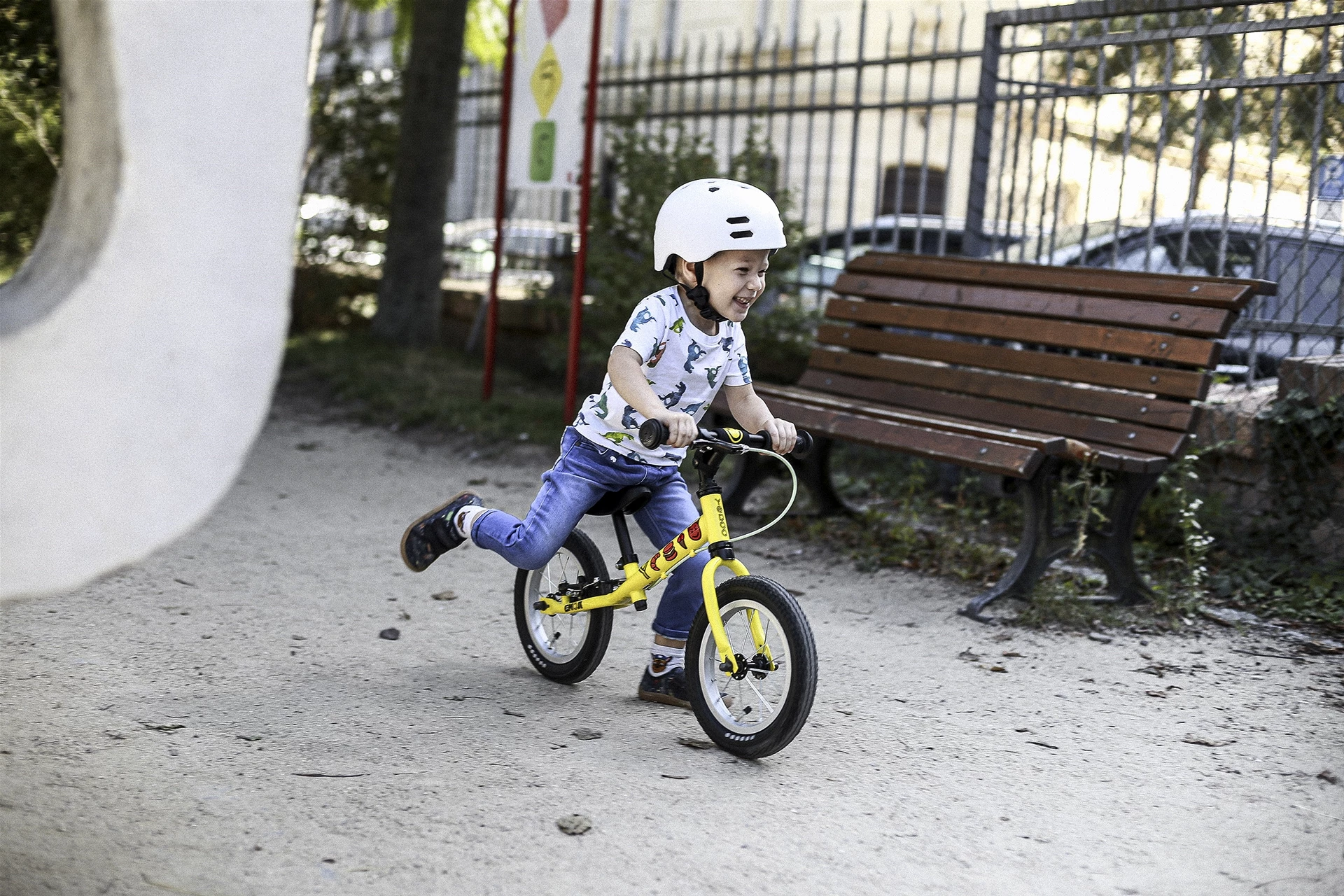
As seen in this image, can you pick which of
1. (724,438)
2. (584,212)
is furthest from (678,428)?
(584,212)

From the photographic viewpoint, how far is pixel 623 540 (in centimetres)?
396

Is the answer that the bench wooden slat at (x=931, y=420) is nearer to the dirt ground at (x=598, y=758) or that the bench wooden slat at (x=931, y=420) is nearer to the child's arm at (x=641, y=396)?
the dirt ground at (x=598, y=758)

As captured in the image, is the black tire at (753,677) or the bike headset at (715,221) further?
the bike headset at (715,221)

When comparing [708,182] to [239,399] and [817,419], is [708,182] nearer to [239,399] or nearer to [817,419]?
[239,399]

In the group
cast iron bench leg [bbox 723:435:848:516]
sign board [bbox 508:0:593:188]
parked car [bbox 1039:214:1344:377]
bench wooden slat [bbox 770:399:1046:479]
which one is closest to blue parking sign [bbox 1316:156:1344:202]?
parked car [bbox 1039:214:1344:377]

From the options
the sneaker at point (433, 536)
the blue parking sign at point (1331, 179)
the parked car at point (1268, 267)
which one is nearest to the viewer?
the sneaker at point (433, 536)

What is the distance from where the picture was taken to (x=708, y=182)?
144 inches

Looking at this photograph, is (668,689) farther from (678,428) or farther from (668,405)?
(678,428)

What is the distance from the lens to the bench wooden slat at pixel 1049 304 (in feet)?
16.9

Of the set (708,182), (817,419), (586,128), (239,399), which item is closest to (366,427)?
(586,128)

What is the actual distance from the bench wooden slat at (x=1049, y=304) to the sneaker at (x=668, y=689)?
2544mm

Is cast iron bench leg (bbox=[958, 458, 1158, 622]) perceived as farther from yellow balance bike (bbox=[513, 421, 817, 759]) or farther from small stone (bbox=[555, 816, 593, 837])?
small stone (bbox=[555, 816, 593, 837])

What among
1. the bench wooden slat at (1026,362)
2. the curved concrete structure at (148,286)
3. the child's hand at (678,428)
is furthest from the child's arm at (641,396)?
the bench wooden slat at (1026,362)

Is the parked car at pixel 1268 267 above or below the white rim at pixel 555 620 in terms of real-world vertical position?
above
